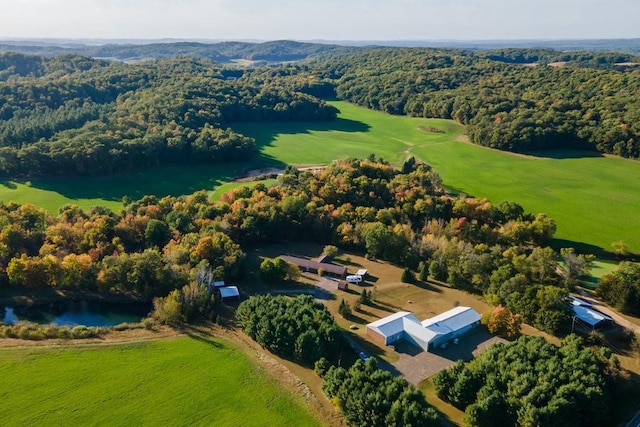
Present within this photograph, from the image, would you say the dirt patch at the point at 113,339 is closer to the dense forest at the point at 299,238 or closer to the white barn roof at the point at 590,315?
the dense forest at the point at 299,238

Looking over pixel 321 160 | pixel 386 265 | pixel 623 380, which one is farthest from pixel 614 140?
pixel 623 380

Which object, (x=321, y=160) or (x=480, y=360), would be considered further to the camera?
(x=321, y=160)

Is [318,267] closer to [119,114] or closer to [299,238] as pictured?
[299,238]

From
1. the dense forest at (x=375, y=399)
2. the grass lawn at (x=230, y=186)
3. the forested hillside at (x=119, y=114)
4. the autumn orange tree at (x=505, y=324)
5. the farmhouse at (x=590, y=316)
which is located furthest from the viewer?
the forested hillside at (x=119, y=114)

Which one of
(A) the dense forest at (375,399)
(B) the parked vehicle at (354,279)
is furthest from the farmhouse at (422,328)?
(B) the parked vehicle at (354,279)

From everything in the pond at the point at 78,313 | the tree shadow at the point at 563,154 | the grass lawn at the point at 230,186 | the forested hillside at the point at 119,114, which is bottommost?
the pond at the point at 78,313

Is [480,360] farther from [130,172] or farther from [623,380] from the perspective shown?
[130,172]

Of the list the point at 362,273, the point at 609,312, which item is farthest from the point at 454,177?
the point at 609,312
